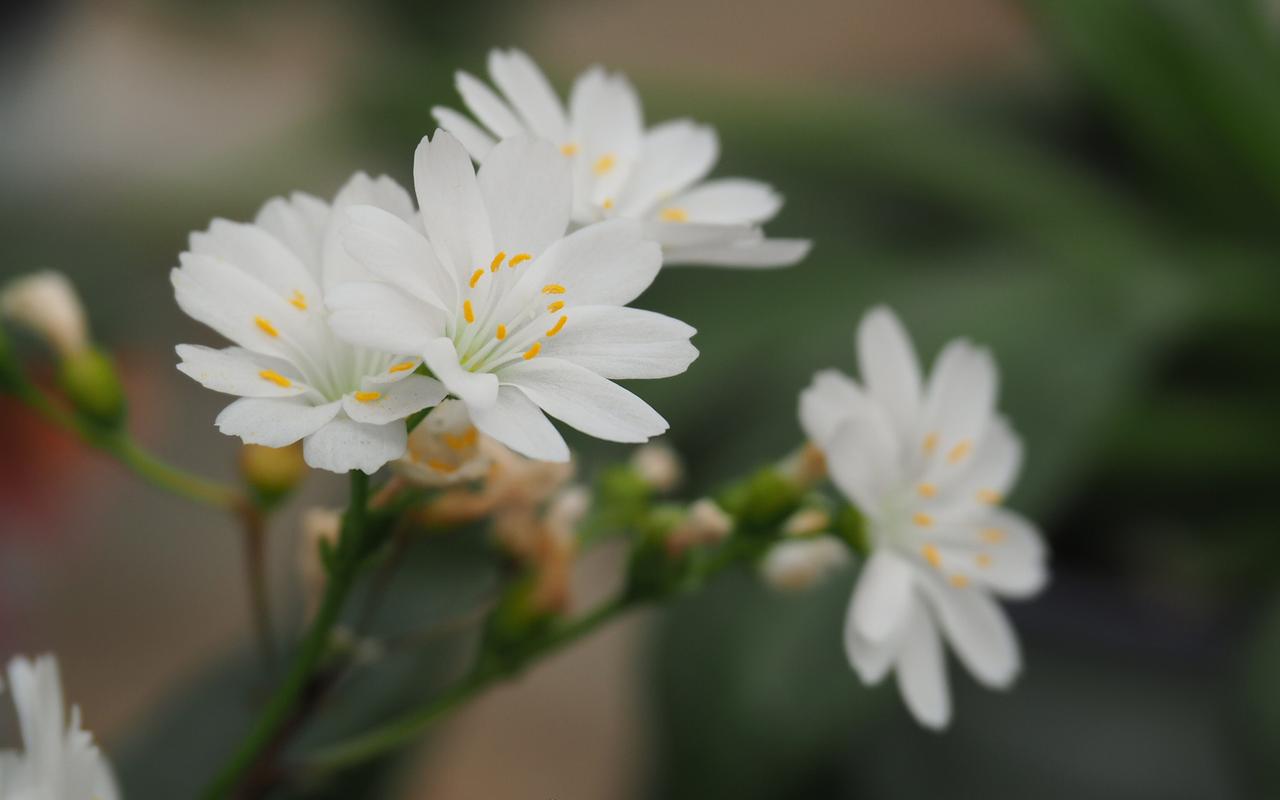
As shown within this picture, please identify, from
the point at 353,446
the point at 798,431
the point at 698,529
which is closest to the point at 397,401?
the point at 353,446

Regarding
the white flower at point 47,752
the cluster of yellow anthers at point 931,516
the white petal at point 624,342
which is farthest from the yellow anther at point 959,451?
the white flower at point 47,752

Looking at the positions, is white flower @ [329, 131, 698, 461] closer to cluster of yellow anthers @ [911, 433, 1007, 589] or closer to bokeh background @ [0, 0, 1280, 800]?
cluster of yellow anthers @ [911, 433, 1007, 589]

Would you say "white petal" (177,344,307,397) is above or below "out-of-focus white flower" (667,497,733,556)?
above

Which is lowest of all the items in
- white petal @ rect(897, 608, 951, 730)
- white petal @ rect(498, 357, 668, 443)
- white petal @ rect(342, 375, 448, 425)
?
white petal @ rect(897, 608, 951, 730)

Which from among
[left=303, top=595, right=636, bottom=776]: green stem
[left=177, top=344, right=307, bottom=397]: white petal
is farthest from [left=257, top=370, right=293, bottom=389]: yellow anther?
[left=303, top=595, right=636, bottom=776]: green stem

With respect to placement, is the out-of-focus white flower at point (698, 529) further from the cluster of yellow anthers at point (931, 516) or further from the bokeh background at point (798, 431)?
the bokeh background at point (798, 431)

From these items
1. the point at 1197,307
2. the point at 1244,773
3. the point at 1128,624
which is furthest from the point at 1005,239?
the point at 1244,773

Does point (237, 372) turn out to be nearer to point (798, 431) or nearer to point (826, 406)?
point (826, 406)
